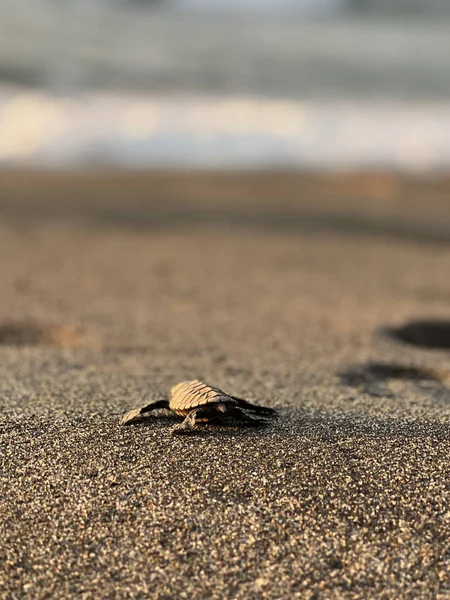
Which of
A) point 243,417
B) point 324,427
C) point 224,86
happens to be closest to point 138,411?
point 243,417

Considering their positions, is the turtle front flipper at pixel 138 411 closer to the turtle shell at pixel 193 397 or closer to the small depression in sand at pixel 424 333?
the turtle shell at pixel 193 397

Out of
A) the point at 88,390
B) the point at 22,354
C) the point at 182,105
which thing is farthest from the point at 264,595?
the point at 182,105

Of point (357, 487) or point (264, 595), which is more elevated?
point (357, 487)

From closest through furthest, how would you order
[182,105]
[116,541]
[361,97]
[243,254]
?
[116,541]
[243,254]
[182,105]
[361,97]

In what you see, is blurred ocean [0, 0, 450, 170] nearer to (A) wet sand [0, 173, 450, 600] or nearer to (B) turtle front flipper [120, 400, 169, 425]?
(A) wet sand [0, 173, 450, 600]

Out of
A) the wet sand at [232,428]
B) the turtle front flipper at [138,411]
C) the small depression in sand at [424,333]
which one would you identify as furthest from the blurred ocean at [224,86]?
the turtle front flipper at [138,411]

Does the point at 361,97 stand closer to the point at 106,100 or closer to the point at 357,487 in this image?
the point at 106,100

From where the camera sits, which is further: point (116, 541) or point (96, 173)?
point (96, 173)
